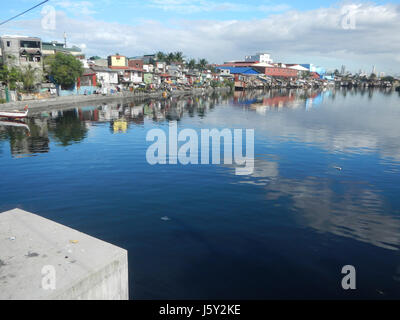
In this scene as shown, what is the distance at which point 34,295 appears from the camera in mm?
5070

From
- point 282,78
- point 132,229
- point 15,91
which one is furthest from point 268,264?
point 282,78

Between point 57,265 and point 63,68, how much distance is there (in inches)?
2231

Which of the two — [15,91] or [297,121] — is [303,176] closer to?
[297,121]

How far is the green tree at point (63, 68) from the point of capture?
54.3 metres

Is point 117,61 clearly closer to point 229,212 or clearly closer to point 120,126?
point 120,126

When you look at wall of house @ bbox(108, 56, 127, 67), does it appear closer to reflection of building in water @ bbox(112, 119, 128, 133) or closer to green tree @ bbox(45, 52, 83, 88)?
green tree @ bbox(45, 52, 83, 88)

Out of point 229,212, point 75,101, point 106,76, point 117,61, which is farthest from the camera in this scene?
point 117,61

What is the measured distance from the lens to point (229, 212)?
1247 centimetres
